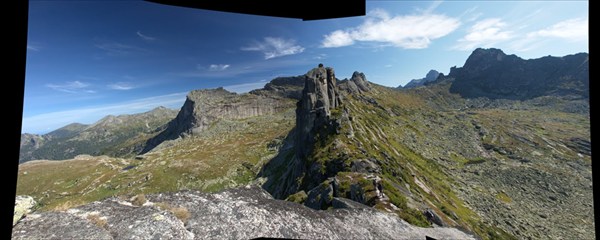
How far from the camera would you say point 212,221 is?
9.01 m

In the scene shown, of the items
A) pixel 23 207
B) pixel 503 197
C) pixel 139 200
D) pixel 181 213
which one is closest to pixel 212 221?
pixel 181 213

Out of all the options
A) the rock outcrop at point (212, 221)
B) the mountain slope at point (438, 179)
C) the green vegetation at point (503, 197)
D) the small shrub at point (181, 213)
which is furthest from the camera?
the green vegetation at point (503, 197)

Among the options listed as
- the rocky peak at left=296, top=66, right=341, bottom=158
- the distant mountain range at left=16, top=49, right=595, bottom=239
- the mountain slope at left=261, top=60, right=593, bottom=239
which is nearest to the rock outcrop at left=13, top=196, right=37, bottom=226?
the distant mountain range at left=16, top=49, right=595, bottom=239

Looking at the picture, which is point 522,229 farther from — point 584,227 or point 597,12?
point 597,12

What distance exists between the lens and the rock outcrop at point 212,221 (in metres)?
7.27

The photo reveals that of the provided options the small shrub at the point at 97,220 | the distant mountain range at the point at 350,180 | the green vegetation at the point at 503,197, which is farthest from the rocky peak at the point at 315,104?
the small shrub at the point at 97,220

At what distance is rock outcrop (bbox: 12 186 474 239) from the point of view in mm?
7273

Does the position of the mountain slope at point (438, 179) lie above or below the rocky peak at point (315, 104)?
below

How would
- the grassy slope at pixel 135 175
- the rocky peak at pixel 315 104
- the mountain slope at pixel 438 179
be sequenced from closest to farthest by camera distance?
the mountain slope at pixel 438 179 < the rocky peak at pixel 315 104 < the grassy slope at pixel 135 175

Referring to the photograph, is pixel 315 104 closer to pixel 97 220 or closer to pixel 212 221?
pixel 212 221

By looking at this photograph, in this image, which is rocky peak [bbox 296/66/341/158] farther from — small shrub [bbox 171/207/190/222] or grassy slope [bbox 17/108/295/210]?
small shrub [bbox 171/207/190/222]

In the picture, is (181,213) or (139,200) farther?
(139,200)

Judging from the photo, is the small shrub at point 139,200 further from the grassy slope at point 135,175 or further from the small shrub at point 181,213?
the grassy slope at point 135,175

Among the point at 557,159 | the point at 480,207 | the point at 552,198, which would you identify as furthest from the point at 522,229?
the point at 557,159
